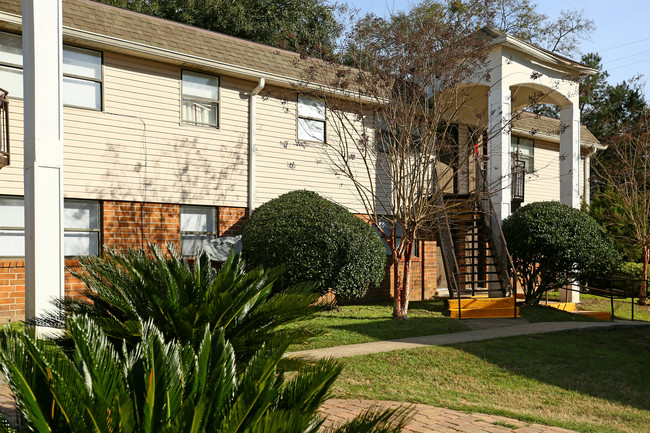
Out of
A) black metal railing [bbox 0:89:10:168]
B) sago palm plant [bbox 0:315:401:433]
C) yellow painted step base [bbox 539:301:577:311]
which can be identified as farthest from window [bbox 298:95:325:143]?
sago palm plant [bbox 0:315:401:433]

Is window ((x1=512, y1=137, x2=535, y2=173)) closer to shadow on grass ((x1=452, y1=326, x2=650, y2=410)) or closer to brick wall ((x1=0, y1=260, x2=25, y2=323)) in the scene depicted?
shadow on grass ((x1=452, y1=326, x2=650, y2=410))

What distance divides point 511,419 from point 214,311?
146 inches

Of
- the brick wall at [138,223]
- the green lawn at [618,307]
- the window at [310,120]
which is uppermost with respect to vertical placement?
the window at [310,120]

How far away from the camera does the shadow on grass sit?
8.38 meters

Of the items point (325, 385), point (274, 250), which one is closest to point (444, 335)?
point (274, 250)

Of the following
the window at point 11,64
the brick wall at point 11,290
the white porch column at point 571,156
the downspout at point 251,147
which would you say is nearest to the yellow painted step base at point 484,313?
the white porch column at point 571,156

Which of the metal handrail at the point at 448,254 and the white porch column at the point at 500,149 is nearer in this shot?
the metal handrail at the point at 448,254

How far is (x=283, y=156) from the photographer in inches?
601

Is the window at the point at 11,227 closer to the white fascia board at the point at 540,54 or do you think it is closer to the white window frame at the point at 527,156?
the white fascia board at the point at 540,54

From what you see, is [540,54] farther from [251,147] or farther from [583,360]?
[583,360]

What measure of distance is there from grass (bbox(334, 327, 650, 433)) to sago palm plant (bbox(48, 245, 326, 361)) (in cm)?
234

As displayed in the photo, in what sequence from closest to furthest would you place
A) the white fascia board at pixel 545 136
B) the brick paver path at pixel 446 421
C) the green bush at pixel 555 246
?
the brick paver path at pixel 446 421, the green bush at pixel 555 246, the white fascia board at pixel 545 136

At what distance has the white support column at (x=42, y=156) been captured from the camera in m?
6.81

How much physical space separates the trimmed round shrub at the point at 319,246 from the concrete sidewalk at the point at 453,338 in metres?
2.42
